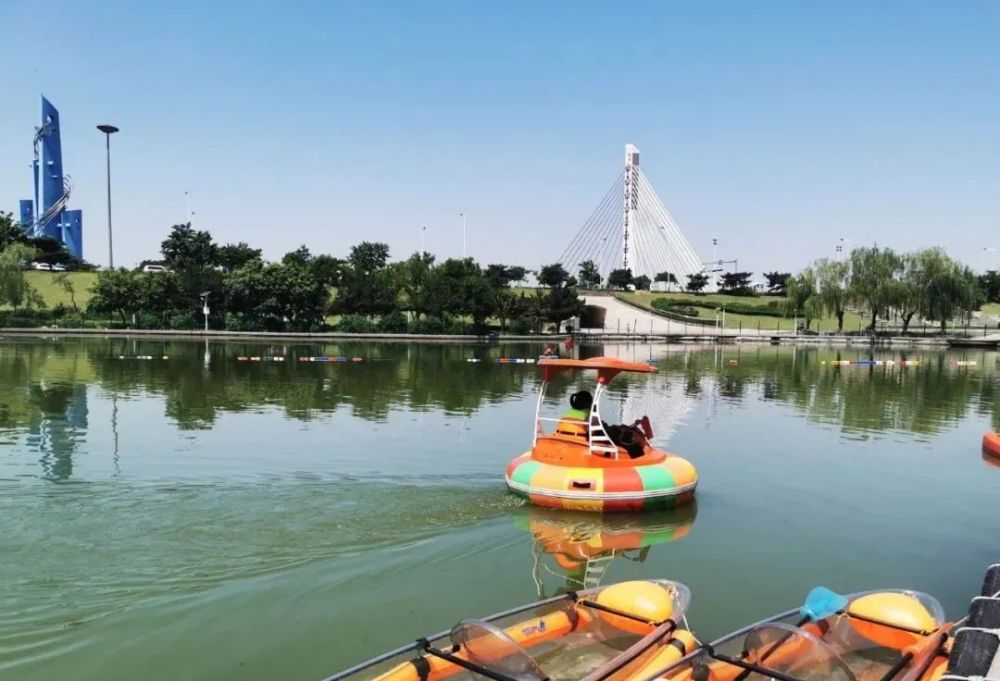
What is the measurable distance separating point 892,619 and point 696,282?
109 meters

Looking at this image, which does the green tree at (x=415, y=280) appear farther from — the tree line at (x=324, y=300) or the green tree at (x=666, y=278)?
the green tree at (x=666, y=278)

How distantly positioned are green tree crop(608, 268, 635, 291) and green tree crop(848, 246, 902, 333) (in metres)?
34.7

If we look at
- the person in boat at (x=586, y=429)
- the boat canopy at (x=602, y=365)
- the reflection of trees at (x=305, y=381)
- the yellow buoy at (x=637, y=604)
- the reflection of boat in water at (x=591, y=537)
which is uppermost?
the boat canopy at (x=602, y=365)

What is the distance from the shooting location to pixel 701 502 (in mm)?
14742

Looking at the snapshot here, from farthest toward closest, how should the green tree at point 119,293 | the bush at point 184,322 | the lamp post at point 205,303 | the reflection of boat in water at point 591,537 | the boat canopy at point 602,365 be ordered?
the bush at point 184,322 → the lamp post at point 205,303 → the green tree at point 119,293 → the boat canopy at point 602,365 → the reflection of boat in water at point 591,537

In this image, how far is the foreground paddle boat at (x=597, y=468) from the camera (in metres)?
13.0

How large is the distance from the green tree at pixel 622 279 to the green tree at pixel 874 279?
3473 centimetres

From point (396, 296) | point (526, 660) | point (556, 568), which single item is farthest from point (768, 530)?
point (396, 296)

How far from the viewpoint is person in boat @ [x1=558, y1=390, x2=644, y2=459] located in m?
13.9

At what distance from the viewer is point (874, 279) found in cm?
7769

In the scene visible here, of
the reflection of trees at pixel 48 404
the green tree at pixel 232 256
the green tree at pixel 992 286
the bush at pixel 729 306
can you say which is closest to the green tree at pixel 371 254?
the green tree at pixel 232 256

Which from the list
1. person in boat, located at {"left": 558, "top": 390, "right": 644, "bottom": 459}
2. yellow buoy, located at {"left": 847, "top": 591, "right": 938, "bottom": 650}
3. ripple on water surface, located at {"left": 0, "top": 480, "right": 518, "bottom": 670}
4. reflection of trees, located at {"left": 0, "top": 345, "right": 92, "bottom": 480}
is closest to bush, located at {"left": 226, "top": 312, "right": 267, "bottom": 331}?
reflection of trees, located at {"left": 0, "top": 345, "right": 92, "bottom": 480}

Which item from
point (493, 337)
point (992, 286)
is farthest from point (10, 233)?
point (992, 286)

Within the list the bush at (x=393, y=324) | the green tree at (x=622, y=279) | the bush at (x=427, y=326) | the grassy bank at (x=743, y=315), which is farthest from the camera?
the green tree at (x=622, y=279)
